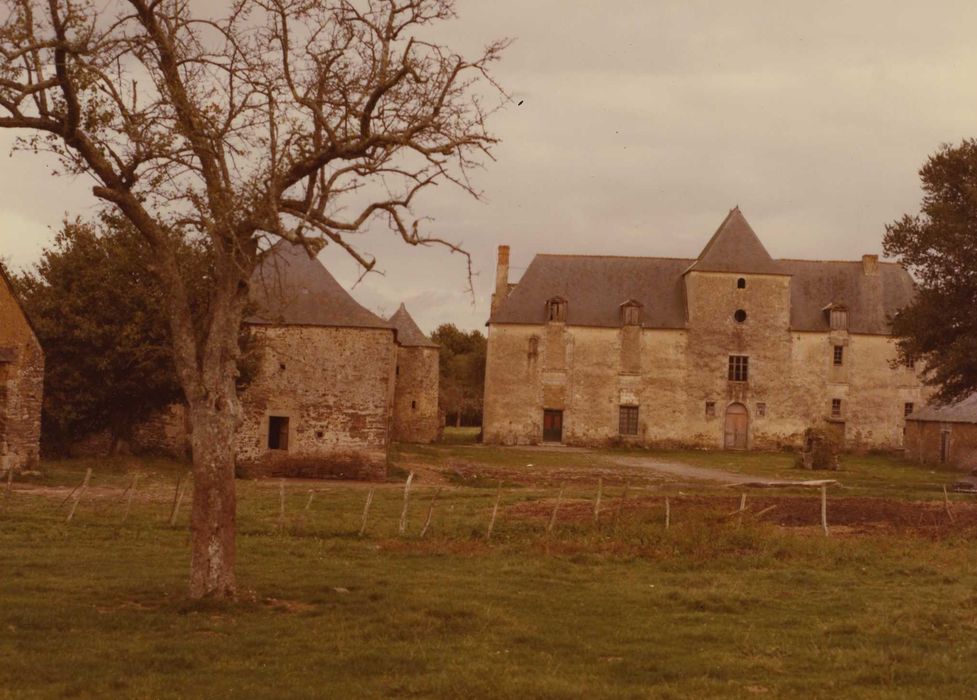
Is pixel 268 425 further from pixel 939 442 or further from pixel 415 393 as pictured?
pixel 939 442

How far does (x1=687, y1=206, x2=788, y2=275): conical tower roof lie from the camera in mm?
55469

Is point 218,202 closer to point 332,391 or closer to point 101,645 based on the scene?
point 101,645

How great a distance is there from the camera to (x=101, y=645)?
10406mm

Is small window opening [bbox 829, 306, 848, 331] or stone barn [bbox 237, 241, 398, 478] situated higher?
small window opening [bbox 829, 306, 848, 331]

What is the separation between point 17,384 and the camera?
94.0 ft

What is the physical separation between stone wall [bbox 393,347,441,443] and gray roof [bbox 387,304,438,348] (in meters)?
0.31

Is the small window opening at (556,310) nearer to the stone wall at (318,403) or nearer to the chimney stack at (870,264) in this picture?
the chimney stack at (870,264)

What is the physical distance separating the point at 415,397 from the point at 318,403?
67.7 feet

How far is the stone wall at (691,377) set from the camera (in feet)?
181

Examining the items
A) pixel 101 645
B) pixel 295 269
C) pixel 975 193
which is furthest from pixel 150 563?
pixel 975 193

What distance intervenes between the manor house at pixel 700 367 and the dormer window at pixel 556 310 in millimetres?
50

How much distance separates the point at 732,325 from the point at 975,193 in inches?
1022

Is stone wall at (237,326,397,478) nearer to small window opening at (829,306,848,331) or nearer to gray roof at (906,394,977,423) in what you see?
gray roof at (906,394,977,423)

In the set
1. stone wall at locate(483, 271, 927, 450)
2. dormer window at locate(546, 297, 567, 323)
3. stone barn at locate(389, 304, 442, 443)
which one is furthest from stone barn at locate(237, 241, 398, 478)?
dormer window at locate(546, 297, 567, 323)
